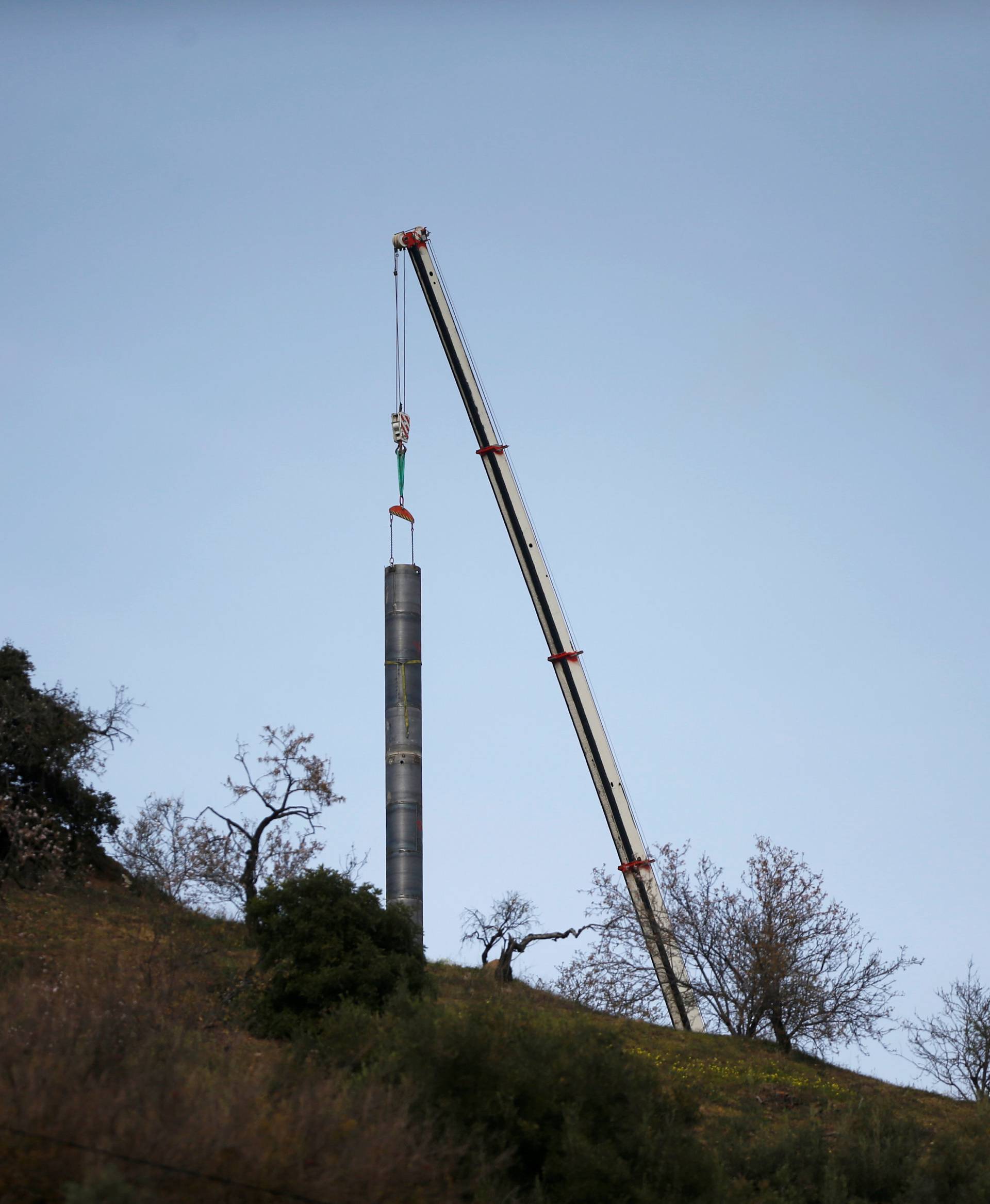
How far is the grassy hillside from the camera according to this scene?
41.2 ft

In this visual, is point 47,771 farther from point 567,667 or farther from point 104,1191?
point 104,1191

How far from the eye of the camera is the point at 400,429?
4181cm

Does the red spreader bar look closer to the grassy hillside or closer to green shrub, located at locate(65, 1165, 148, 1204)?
the grassy hillside

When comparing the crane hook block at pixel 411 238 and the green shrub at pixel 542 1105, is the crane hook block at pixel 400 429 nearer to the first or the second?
the crane hook block at pixel 411 238

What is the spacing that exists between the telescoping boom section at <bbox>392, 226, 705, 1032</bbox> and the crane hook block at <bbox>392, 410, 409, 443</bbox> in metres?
2.38

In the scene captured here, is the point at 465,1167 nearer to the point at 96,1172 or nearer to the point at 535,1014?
the point at 96,1172

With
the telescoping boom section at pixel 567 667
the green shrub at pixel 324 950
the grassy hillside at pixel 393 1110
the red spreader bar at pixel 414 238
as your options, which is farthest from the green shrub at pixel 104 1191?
the red spreader bar at pixel 414 238

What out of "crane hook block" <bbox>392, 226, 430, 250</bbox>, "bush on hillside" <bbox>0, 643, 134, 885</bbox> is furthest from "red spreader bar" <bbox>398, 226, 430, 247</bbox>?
"bush on hillside" <bbox>0, 643, 134, 885</bbox>

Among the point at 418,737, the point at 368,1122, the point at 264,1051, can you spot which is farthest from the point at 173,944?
the point at 368,1122

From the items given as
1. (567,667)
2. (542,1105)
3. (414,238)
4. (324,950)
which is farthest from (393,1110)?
(414,238)

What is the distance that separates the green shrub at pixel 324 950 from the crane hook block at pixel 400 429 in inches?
684

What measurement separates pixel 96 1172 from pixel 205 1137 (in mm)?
1425

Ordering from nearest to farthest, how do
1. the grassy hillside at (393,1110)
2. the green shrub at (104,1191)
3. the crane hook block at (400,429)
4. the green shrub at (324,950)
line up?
the green shrub at (104,1191)
the grassy hillside at (393,1110)
the green shrub at (324,950)
the crane hook block at (400,429)

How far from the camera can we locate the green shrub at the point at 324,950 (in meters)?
25.8
